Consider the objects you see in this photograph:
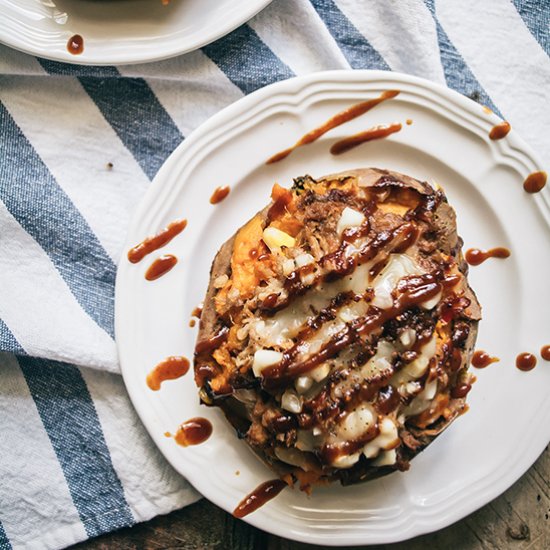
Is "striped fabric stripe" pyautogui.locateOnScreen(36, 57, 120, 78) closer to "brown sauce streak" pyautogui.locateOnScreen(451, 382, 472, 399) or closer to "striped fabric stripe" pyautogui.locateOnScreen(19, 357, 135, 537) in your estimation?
"striped fabric stripe" pyautogui.locateOnScreen(19, 357, 135, 537)

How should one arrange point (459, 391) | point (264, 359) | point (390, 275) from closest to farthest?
1. point (264, 359)
2. point (390, 275)
3. point (459, 391)

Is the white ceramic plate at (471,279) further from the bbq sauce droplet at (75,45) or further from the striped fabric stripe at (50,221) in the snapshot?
the bbq sauce droplet at (75,45)

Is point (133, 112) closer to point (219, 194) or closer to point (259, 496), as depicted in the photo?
point (219, 194)

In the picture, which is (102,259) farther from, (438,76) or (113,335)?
(438,76)

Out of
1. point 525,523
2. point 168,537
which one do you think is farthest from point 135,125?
point 525,523

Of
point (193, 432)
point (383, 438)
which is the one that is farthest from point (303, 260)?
point (193, 432)

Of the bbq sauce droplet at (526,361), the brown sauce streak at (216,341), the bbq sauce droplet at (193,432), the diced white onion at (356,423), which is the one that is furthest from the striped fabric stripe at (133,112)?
the bbq sauce droplet at (526,361)
